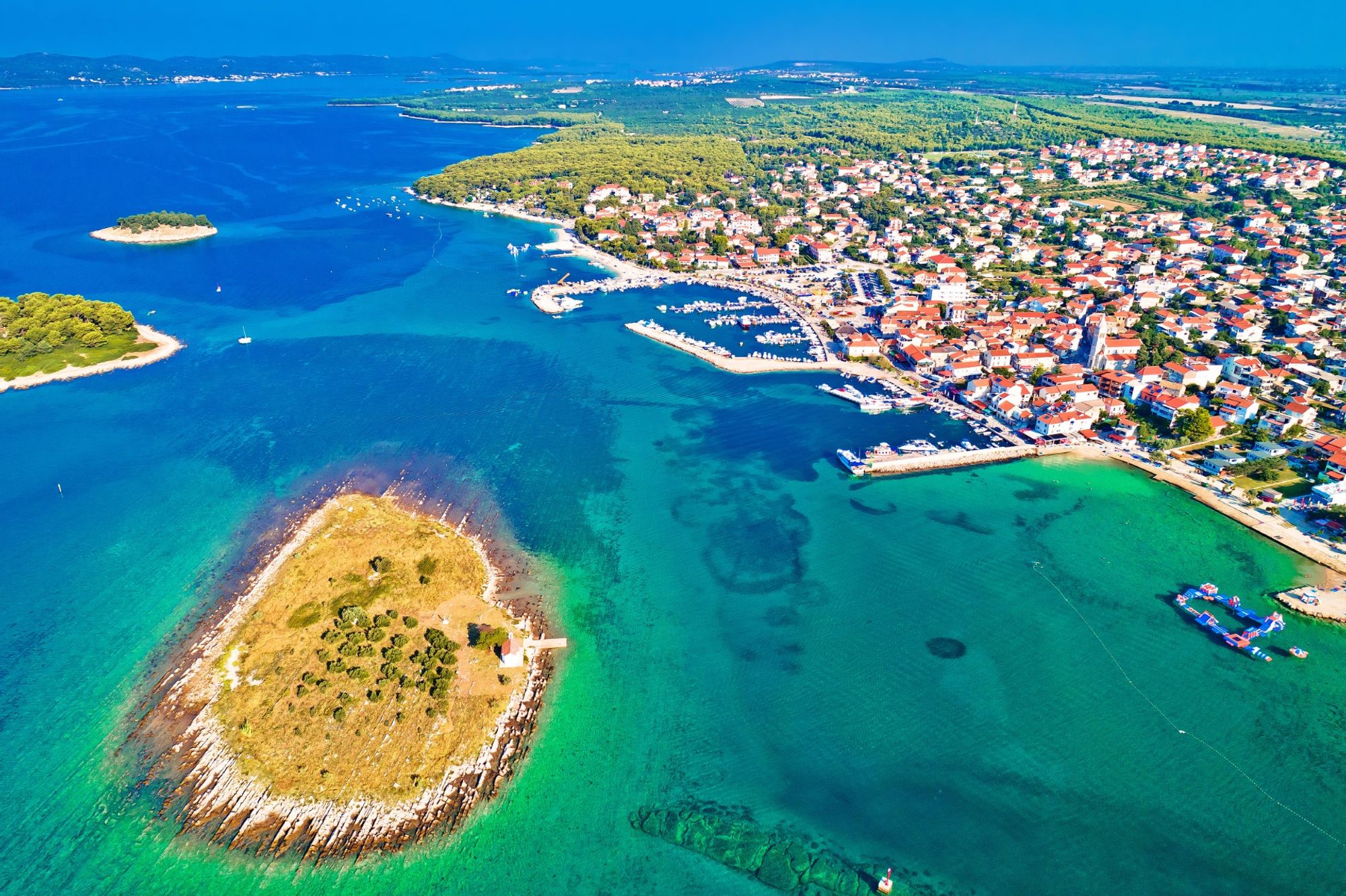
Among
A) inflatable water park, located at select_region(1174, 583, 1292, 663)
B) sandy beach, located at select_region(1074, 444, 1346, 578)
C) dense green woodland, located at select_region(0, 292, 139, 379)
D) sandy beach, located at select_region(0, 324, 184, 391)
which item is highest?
sandy beach, located at select_region(1074, 444, 1346, 578)

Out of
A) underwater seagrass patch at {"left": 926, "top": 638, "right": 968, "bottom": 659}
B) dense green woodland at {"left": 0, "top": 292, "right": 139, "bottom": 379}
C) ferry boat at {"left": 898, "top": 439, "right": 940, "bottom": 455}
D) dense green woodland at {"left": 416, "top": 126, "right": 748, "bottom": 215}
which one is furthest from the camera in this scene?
dense green woodland at {"left": 416, "top": 126, "right": 748, "bottom": 215}

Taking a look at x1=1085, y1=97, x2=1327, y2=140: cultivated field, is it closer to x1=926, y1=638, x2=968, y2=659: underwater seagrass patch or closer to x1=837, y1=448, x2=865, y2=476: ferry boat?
x1=837, y1=448, x2=865, y2=476: ferry boat

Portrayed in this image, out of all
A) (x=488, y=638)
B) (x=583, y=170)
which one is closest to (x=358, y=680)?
(x=488, y=638)

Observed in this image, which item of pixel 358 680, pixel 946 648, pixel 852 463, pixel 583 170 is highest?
pixel 583 170

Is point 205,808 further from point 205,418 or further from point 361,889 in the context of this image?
point 205,418

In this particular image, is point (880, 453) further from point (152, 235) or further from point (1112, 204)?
point (152, 235)

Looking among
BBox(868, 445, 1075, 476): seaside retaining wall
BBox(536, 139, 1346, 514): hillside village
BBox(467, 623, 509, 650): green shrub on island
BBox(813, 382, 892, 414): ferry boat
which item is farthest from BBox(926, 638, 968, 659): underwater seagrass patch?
BBox(813, 382, 892, 414): ferry boat

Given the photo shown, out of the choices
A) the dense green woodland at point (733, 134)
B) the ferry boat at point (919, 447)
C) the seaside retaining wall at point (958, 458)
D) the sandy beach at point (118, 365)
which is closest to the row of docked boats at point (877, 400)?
the ferry boat at point (919, 447)
